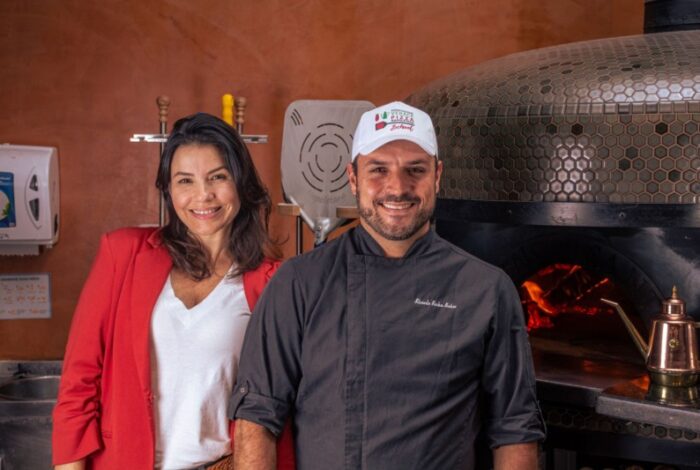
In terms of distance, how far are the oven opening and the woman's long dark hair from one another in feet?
3.89

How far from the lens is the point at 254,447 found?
6.38ft

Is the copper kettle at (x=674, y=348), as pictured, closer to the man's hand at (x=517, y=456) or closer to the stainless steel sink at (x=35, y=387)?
the man's hand at (x=517, y=456)

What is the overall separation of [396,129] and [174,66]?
6.92 ft

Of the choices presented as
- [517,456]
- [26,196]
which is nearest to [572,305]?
[517,456]

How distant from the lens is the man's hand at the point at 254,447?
76.4 inches

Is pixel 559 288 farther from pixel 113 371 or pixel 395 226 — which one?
pixel 113 371

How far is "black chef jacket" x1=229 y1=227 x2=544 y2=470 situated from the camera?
1.91m

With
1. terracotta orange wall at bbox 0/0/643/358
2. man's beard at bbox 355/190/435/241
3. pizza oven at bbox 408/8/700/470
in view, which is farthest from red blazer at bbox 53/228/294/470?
terracotta orange wall at bbox 0/0/643/358

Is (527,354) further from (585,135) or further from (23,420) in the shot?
(23,420)

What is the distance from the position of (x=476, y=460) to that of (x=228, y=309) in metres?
0.62

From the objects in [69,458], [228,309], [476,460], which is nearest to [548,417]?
[476,460]

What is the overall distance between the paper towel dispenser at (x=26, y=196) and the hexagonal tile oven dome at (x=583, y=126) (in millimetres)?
1631

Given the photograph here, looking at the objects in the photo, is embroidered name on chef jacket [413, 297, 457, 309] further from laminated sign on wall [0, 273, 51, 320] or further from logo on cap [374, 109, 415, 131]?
laminated sign on wall [0, 273, 51, 320]

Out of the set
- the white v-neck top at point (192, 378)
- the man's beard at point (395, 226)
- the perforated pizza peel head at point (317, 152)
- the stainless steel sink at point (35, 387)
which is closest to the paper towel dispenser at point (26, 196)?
the stainless steel sink at point (35, 387)
